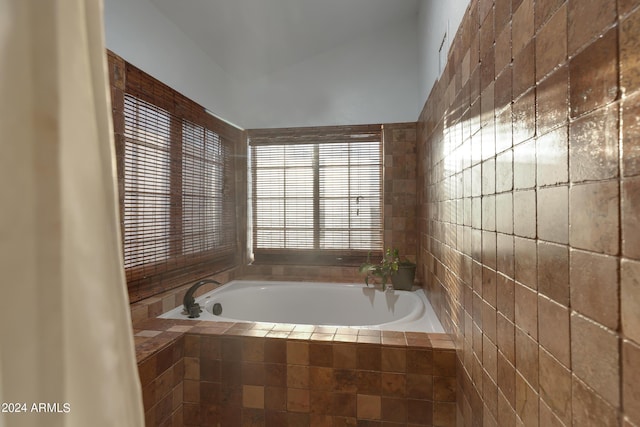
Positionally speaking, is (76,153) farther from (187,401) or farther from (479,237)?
(187,401)

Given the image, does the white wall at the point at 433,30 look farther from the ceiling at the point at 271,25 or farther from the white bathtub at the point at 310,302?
the white bathtub at the point at 310,302

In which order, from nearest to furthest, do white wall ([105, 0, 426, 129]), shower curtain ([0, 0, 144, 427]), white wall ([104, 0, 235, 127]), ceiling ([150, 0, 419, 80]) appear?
shower curtain ([0, 0, 144, 427]) → white wall ([104, 0, 235, 127]) → ceiling ([150, 0, 419, 80]) → white wall ([105, 0, 426, 129])

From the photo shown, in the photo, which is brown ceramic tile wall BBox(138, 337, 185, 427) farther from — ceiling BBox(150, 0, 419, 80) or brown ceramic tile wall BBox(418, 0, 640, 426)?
ceiling BBox(150, 0, 419, 80)

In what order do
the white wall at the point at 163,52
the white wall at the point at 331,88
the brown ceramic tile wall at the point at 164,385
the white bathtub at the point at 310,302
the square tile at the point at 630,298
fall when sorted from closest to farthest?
the square tile at the point at 630,298 < the brown ceramic tile wall at the point at 164,385 < the white wall at the point at 163,52 < the white bathtub at the point at 310,302 < the white wall at the point at 331,88

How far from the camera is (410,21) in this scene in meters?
2.59

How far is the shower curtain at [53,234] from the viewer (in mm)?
291

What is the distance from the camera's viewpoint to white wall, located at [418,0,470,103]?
1.35m

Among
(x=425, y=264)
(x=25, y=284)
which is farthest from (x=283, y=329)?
(x=25, y=284)

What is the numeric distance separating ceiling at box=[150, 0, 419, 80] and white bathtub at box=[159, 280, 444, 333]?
75.0 inches

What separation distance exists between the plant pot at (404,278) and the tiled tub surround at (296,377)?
82 cm

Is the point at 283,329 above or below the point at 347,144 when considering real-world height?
below

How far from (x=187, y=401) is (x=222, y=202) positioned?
1564 mm

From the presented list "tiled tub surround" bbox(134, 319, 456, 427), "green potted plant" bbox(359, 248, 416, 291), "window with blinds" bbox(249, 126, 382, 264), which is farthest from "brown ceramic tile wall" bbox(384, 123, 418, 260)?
"tiled tub surround" bbox(134, 319, 456, 427)

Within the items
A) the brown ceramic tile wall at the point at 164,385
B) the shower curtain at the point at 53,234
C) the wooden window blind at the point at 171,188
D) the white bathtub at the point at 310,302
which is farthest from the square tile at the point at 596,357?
the wooden window blind at the point at 171,188
